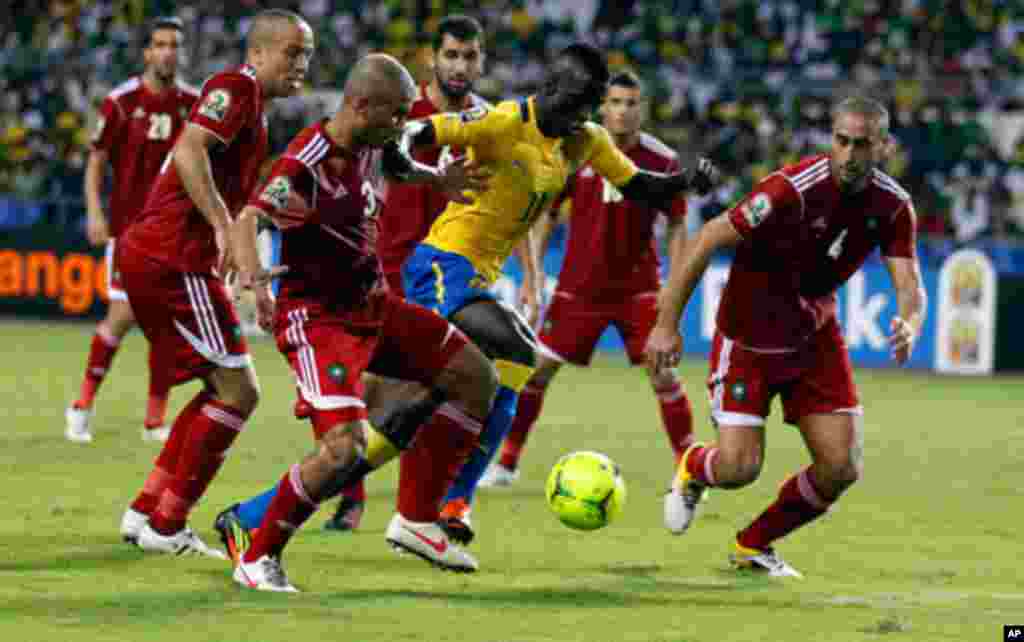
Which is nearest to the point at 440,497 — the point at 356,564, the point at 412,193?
the point at 356,564

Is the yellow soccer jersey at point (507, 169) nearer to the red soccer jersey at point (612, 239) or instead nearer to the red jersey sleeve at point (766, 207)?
the red jersey sleeve at point (766, 207)

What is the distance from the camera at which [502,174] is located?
315 inches

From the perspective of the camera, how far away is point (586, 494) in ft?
25.5

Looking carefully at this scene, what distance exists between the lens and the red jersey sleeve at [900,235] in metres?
7.38

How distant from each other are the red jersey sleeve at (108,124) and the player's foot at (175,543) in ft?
16.4

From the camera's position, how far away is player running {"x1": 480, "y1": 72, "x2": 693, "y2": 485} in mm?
10477

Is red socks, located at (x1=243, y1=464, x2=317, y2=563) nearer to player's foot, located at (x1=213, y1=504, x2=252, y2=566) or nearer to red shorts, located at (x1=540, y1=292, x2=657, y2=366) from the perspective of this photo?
player's foot, located at (x1=213, y1=504, x2=252, y2=566)

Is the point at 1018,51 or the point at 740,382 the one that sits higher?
the point at 1018,51

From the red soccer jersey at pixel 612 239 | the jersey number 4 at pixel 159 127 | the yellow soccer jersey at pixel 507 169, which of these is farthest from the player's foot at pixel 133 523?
the jersey number 4 at pixel 159 127

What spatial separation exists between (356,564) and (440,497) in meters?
0.44

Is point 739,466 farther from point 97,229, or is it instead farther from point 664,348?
point 97,229

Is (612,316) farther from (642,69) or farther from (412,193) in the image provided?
(642,69)

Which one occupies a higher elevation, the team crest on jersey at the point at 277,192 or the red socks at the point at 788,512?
the team crest on jersey at the point at 277,192

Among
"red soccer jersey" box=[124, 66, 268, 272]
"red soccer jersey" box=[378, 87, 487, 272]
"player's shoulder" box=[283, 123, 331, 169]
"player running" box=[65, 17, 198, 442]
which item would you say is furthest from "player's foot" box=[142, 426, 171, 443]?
"player's shoulder" box=[283, 123, 331, 169]
